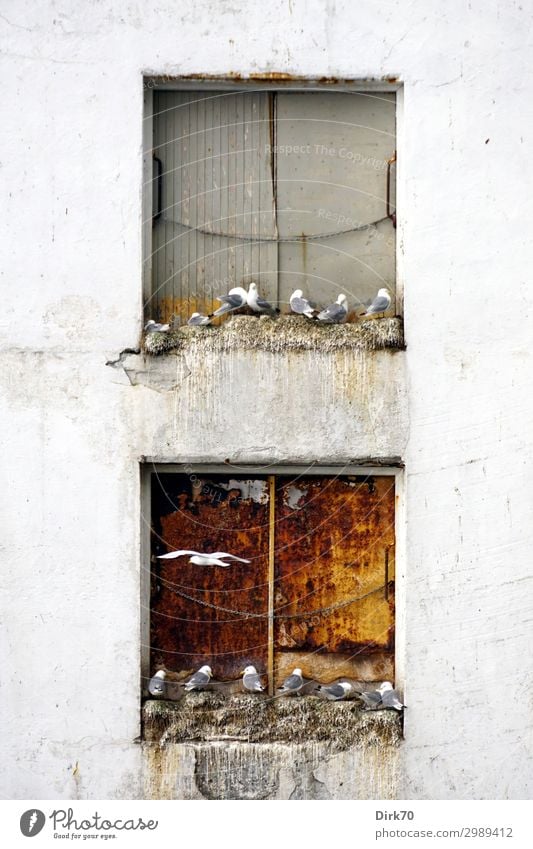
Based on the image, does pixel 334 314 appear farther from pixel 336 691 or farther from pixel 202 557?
pixel 336 691

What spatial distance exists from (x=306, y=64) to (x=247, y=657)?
3.43m

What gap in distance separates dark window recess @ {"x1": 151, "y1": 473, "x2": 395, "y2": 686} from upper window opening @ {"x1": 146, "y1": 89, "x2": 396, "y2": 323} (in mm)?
1103

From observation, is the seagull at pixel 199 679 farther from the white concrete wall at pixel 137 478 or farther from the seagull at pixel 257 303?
the seagull at pixel 257 303

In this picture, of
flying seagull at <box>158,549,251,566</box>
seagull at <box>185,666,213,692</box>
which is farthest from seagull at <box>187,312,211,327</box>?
seagull at <box>185,666,213,692</box>

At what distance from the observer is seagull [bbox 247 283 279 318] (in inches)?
200

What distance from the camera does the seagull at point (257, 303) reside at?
200 inches

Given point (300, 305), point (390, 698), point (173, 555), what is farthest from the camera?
point (173, 555)

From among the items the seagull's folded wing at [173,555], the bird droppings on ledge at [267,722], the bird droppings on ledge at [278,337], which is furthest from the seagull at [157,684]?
the bird droppings on ledge at [278,337]

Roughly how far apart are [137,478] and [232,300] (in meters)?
1.16

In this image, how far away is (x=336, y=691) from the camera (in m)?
5.02

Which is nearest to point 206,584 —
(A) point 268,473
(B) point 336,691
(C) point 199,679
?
(C) point 199,679

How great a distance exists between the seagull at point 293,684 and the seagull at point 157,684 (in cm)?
68

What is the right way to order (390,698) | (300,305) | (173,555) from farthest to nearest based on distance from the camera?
(173,555) → (300,305) → (390,698)

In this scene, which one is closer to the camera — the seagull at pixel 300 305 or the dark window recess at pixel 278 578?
the seagull at pixel 300 305
